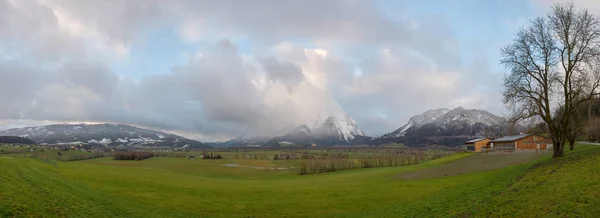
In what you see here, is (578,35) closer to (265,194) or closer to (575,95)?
(575,95)

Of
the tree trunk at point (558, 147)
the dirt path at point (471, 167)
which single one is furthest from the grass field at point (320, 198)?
the dirt path at point (471, 167)

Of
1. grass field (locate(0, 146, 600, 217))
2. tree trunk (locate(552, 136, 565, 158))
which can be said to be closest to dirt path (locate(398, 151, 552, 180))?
grass field (locate(0, 146, 600, 217))

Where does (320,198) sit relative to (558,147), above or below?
below

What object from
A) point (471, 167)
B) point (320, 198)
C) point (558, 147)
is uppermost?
point (558, 147)

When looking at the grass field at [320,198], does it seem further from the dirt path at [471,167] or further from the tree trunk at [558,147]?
the dirt path at [471,167]

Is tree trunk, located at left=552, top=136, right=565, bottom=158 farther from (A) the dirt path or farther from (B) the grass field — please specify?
(A) the dirt path

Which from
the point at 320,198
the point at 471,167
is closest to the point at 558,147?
the point at 471,167

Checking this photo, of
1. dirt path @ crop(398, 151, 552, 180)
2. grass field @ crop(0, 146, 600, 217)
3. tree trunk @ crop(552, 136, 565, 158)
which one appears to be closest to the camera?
grass field @ crop(0, 146, 600, 217)

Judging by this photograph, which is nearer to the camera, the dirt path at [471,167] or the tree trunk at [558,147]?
the tree trunk at [558,147]

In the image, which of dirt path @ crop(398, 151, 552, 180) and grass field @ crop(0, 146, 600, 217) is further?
dirt path @ crop(398, 151, 552, 180)

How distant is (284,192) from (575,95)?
3453 centimetres

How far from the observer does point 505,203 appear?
21.4 metres

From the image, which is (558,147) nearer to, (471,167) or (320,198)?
(471,167)

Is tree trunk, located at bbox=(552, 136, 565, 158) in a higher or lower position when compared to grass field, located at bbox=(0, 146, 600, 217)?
higher
